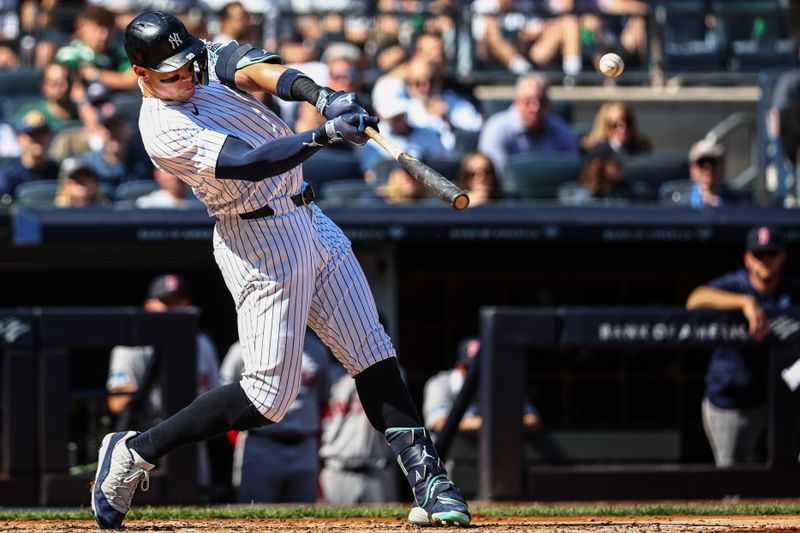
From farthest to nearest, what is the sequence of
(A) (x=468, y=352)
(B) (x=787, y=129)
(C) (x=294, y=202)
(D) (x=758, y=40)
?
1. (D) (x=758, y=40)
2. (B) (x=787, y=129)
3. (A) (x=468, y=352)
4. (C) (x=294, y=202)

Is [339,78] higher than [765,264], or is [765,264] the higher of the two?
[339,78]

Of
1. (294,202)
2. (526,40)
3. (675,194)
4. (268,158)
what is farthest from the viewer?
(526,40)

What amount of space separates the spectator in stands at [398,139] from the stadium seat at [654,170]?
3.73 ft

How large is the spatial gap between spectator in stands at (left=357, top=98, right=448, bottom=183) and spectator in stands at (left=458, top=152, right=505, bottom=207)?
0.53 meters

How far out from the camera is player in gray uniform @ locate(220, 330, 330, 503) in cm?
663

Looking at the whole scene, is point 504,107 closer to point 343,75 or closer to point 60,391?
point 343,75

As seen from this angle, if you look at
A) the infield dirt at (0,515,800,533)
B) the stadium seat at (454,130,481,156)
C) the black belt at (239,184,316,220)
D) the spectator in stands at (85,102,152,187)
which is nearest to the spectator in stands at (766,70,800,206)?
the stadium seat at (454,130,481,156)

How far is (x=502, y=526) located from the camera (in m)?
4.32

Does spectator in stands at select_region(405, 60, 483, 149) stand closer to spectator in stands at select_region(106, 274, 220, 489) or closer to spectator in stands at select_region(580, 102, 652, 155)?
spectator in stands at select_region(580, 102, 652, 155)

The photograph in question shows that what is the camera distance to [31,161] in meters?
7.85

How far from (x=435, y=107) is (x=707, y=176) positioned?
1.92 meters

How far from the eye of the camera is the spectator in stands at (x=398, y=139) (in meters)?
8.29

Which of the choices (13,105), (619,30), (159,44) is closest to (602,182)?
(619,30)

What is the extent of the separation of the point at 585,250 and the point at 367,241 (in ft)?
4.29
